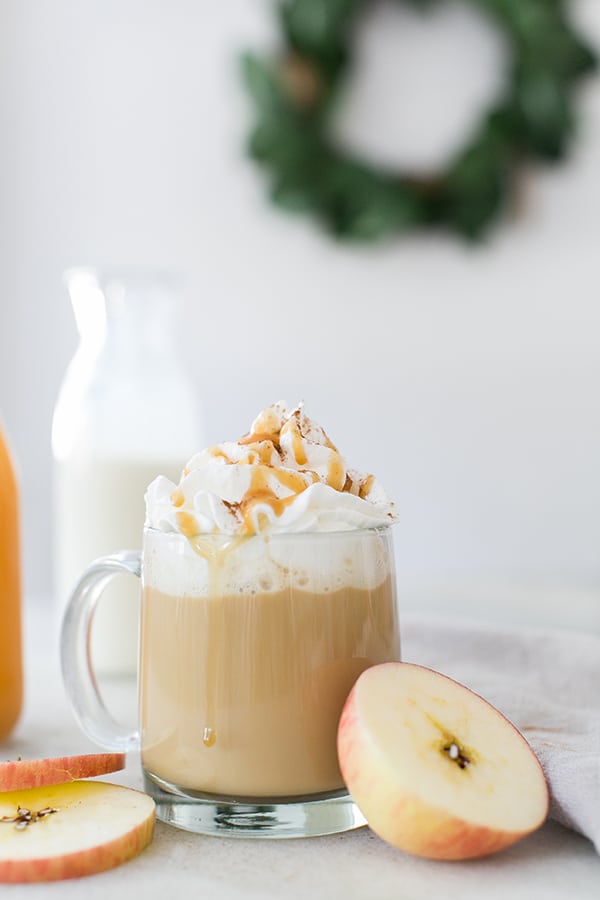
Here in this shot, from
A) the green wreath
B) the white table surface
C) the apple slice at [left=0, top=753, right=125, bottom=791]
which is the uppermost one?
the green wreath

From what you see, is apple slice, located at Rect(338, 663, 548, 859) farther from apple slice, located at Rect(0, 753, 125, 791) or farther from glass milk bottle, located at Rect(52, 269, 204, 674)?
glass milk bottle, located at Rect(52, 269, 204, 674)

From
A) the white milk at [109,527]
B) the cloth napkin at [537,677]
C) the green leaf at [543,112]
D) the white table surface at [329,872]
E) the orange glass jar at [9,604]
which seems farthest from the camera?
the green leaf at [543,112]

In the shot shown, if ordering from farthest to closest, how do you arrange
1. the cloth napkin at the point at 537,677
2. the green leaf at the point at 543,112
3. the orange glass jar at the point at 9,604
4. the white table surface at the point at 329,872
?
the green leaf at the point at 543,112, the orange glass jar at the point at 9,604, the cloth napkin at the point at 537,677, the white table surface at the point at 329,872

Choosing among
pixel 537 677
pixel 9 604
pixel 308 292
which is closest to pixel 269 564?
pixel 9 604

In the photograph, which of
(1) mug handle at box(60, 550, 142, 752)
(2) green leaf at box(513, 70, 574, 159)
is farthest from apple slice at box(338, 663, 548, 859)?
(2) green leaf at box(513, 70, 574, 159)

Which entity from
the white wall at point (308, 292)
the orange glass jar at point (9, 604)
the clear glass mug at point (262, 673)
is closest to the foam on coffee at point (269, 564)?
the clear glass mug at point (262, 673)

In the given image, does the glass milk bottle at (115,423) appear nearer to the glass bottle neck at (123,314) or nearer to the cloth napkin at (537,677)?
the glass bottle neck at (123,314)

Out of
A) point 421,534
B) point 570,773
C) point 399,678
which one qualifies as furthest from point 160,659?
point 421,534
